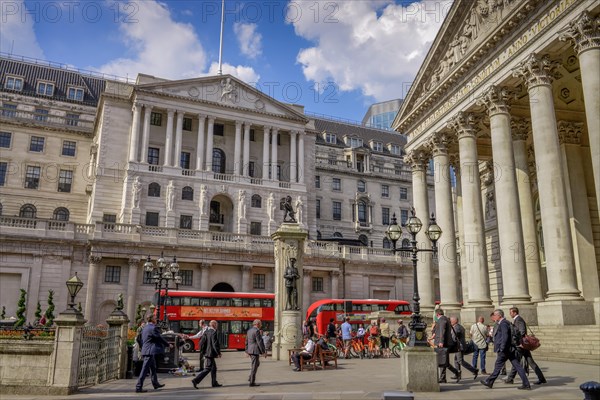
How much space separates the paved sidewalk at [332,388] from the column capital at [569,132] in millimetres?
Answer: 16904

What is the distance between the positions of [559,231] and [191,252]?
32708 mm

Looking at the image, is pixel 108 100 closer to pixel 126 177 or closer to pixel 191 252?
pixel 126 177

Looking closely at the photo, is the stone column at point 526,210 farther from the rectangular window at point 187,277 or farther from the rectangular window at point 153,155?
the rectangular window at point 153,155

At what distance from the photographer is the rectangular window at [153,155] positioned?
184 ft

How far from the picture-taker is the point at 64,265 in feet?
140

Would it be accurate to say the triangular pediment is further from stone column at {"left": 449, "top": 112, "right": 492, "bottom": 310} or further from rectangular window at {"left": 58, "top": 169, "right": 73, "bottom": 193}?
stone column at {"left": 449, "top": 112, "right": 492, "bottom": 310}

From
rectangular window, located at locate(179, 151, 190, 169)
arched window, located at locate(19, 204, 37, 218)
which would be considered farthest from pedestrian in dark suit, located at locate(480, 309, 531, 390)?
arched window, located at locate(19, 204, 37, 218)

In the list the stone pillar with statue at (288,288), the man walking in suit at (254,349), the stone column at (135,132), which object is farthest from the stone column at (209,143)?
the man walking in suit at (254,349)

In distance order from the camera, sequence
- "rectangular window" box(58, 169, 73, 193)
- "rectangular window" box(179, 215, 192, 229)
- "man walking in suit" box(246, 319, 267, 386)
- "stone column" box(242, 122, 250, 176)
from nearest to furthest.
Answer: "man walking in suit" box(246, 319, 267, 386) → "rectangular window" box(179, 215, 192, 229) → "stone column" box(242, 122, 250, 176) → "rectangular window" box(58, 169, 73, 193)

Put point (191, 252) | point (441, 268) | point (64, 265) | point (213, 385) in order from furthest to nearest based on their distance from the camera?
point (191, 252) → point (64, 265) → point (441, 268) → point (213, 385)

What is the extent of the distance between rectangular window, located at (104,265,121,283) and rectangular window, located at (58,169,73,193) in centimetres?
2106

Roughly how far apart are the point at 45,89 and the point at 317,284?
148 feet

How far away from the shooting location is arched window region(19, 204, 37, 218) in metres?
57.7

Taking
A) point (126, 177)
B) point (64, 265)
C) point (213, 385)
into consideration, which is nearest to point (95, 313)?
point (64, 265)
